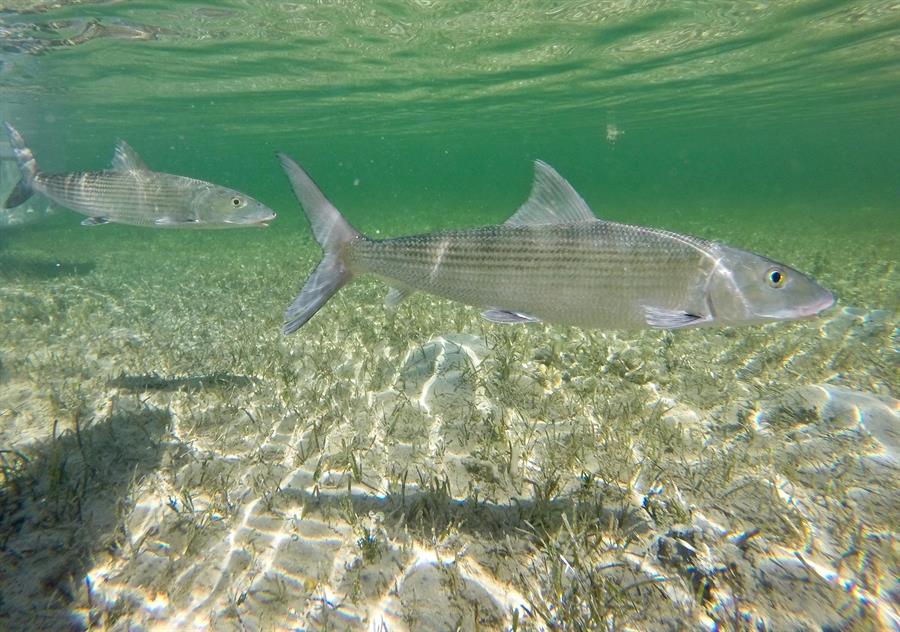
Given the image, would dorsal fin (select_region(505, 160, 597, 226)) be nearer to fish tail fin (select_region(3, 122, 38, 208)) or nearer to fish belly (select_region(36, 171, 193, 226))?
fish belly (select_region(36, 171, 193, 226))

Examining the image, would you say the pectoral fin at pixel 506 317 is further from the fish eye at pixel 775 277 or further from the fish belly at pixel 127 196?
the fish belly at pixel 127 196

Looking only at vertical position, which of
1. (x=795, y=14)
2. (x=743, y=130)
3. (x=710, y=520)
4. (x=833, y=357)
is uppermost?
(x=795, y=14)

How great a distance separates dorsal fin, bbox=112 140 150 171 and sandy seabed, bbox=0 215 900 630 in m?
2.77

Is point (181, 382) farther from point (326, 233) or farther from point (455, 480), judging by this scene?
point (455, 480)

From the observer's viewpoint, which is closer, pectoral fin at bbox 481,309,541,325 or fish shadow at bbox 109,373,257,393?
pectoral fin at bbox 481,309,541,325

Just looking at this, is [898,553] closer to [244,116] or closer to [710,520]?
[710,520]

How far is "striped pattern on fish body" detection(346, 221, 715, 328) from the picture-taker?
3492 mm

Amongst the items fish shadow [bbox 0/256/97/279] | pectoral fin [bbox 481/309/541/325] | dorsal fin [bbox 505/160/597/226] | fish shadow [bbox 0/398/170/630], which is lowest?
fish shadow [bbox 0/256/97/279]

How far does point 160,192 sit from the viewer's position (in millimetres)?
6910

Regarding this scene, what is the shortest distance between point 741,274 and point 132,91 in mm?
34968

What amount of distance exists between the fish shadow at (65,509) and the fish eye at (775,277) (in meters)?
5.03

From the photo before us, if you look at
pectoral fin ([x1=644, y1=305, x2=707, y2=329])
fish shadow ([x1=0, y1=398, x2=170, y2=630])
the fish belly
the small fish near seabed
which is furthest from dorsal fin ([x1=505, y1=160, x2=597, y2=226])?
the fish belly

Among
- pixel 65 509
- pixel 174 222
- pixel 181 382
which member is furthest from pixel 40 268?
pixel 65 509

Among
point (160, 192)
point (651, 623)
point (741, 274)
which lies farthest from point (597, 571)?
point (160, 192)
